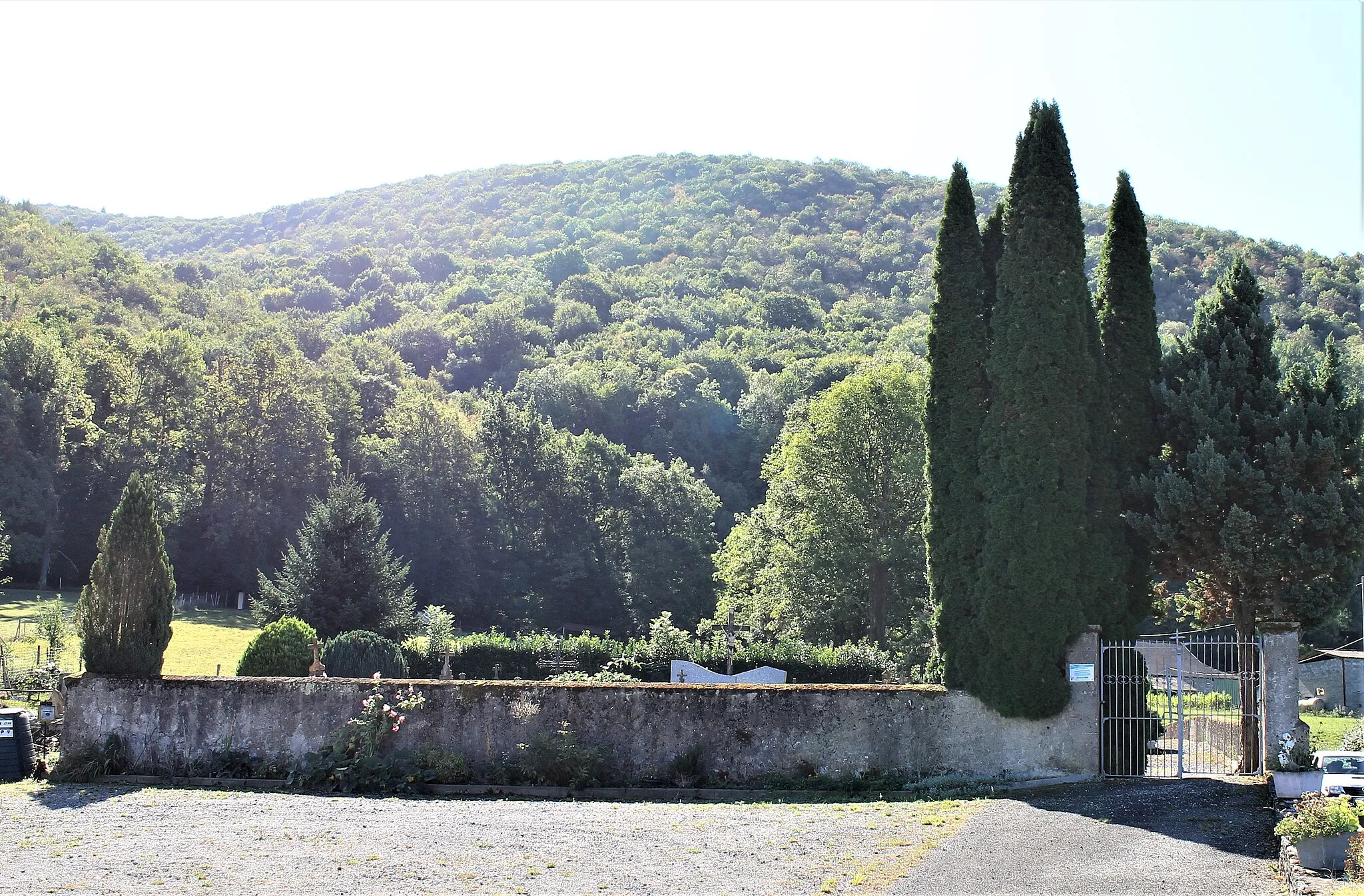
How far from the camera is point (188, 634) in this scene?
45750 millimetres

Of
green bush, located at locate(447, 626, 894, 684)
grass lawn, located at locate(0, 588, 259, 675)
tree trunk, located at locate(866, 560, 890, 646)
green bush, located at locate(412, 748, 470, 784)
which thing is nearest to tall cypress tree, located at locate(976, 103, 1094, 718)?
green bush, located at locate(412, 748, 470, 784)

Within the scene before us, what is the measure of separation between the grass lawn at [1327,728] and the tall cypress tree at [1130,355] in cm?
529

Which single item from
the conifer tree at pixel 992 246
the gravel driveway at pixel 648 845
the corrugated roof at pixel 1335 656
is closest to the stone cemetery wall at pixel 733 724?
the gravel driveway at pixel 648 845

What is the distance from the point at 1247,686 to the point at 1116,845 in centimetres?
697

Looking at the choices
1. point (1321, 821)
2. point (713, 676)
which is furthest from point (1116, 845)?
point (713, 676)

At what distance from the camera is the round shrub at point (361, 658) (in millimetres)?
30312

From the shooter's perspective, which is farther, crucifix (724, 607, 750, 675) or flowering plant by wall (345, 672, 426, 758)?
crucifix (724, 607, 750, 675)

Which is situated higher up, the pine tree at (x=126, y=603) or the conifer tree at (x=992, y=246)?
the conifer tree at (x=992, y=246)

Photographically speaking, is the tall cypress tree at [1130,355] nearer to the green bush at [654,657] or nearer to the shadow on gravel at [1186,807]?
the shadow on gravel at [1186,807]

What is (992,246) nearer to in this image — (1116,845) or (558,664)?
(1116,845)

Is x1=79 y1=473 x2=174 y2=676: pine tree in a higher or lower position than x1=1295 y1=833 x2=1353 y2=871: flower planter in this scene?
higher

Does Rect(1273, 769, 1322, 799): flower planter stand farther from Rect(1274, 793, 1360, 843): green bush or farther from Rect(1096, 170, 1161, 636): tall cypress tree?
Rect(1096, 170, 1161, 636): tall cypress tree

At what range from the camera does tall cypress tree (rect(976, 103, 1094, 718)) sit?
17047mm

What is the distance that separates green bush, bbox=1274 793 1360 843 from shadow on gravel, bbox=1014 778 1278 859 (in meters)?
1.50
